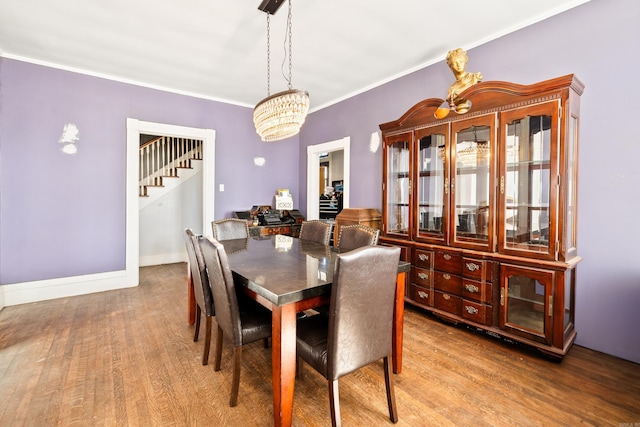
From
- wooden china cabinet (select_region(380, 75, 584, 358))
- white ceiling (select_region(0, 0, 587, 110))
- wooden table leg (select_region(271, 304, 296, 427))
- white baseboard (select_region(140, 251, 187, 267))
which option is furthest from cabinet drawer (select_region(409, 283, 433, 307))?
white baseboard (select_region(140, 251, 187, 267))

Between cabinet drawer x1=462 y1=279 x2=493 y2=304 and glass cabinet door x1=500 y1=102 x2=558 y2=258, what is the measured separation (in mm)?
358

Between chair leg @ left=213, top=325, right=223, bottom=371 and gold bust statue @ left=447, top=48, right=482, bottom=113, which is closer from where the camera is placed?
chair leg @ left=213, top=325, right=223, bottom=371

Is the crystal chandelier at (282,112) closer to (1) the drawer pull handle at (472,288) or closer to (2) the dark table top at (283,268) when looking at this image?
(2) the dark table top at (283,268)

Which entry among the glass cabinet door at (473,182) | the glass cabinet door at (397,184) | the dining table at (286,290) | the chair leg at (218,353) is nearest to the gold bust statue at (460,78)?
the glass cabinet door at (473,182)

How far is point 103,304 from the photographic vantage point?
3479 millimetres

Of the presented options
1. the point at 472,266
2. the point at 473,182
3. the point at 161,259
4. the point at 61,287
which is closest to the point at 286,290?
the point at 472,266

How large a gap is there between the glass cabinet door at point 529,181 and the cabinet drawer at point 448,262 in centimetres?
41

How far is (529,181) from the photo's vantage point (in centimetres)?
245

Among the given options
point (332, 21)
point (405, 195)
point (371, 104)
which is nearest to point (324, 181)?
point (371, 104)

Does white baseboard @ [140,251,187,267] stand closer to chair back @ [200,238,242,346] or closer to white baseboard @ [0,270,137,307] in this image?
white baseboard @ [0,270,137,307]

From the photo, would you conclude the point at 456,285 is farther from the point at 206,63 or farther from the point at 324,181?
the point at 324,181

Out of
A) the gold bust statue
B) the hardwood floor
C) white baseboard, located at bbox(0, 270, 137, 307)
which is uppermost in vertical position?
the gold bust statue

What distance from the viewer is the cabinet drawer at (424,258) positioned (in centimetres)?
299

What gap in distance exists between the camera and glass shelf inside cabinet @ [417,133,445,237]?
3.01 metres
